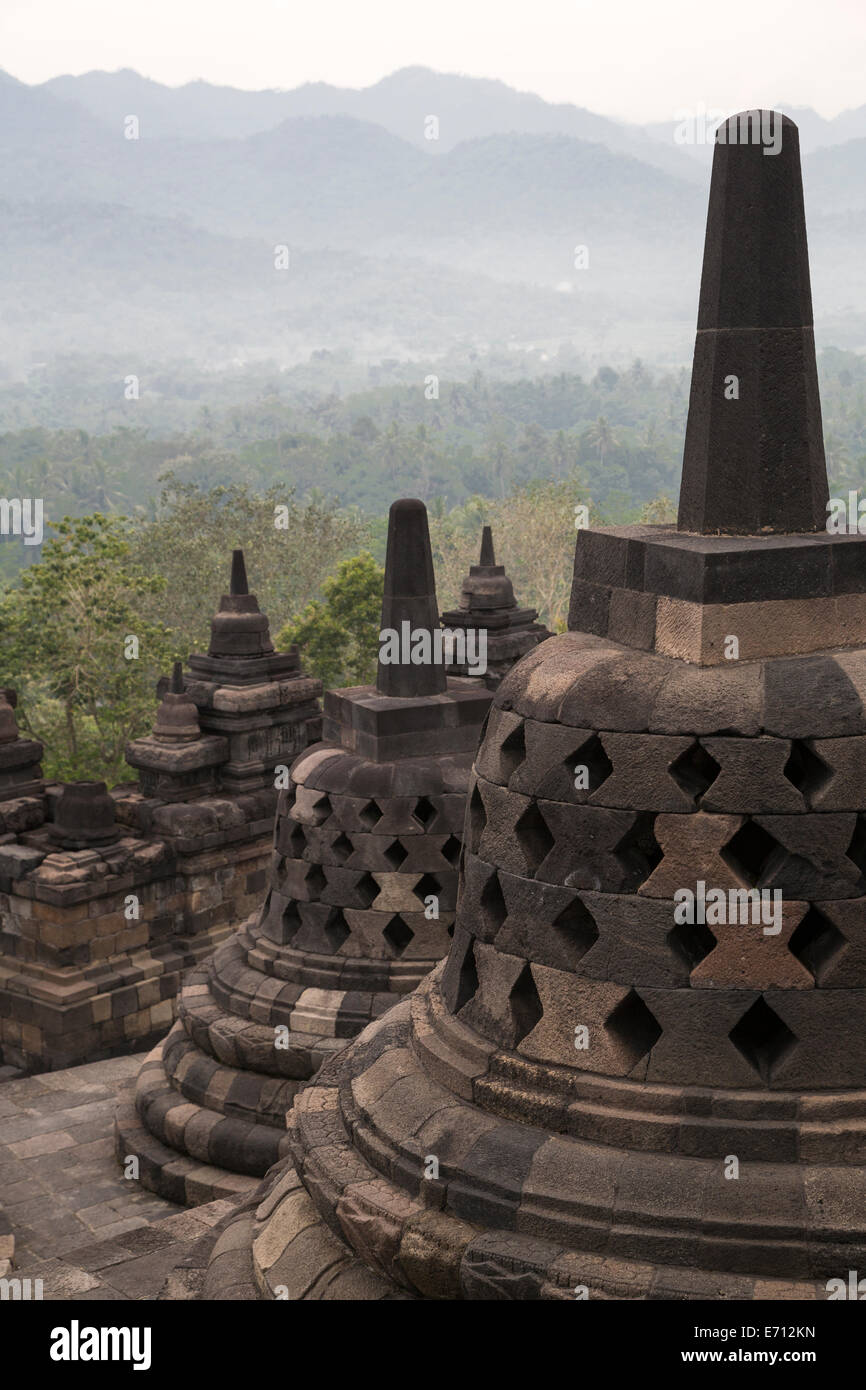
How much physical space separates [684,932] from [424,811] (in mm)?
5139

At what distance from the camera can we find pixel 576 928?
484 centimetres

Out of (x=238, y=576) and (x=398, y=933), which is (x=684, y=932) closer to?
(x=398, y=933)

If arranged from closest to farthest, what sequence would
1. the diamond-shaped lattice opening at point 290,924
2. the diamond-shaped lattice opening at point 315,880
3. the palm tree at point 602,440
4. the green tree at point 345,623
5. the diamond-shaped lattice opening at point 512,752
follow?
the diamond-shaped lattice opening at point 512,752, the diamond-shaped lattice opening at point 315,880, the diamond-shaped lattice opening at point 290,924, the green tree at point 345,623, the palm tree at point 602,440

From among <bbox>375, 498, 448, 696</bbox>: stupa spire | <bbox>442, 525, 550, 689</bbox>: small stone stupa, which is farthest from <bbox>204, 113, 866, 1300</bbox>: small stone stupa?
<bbox>442, 525, 550, 689</bbox>: small stone stupa

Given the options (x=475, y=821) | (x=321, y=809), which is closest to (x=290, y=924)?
(x=321, y=809)

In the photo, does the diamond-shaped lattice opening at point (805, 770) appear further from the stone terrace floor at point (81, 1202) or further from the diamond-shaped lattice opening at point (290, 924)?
the diamond-shaped lattice opening at point (290, 924)

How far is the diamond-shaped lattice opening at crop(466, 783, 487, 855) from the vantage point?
17.3 ft

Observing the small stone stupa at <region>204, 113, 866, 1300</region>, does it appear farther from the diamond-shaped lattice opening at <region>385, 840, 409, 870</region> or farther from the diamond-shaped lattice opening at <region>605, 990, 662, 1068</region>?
the diamond-shaped lattice opening at <region>385, 840, 409, 870</region>

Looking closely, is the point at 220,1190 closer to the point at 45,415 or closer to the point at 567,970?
the point at 567,970

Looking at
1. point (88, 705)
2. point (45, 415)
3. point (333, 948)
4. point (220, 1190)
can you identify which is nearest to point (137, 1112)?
point (220, 1190)

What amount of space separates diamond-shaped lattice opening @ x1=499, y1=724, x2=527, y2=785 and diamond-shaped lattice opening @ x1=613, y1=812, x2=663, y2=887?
0.53m

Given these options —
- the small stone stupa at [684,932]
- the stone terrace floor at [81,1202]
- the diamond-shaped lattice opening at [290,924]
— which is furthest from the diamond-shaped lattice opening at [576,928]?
the diamond-shaped lattice opening at [290,924]

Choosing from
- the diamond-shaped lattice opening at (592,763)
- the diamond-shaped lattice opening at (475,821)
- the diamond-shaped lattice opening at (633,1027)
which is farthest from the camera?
the diamond-shaped lattice opening at (475,821)

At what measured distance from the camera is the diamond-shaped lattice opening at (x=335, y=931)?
9895 millimetres
